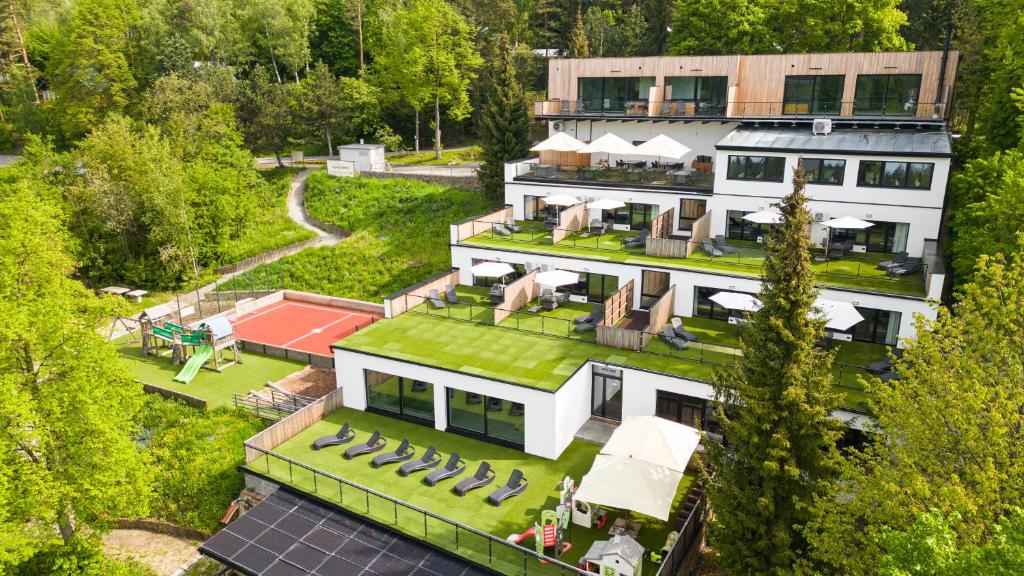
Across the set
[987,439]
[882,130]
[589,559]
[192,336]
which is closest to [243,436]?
[192,336]

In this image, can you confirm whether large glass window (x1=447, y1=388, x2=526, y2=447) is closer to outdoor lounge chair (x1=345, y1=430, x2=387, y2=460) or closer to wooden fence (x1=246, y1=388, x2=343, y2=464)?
outdoor lounge chair (x1=345, y1=430, x2=387, y2=460)

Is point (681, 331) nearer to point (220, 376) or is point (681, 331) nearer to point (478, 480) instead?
point (478, 480)

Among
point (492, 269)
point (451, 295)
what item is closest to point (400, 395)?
point (451, 295)

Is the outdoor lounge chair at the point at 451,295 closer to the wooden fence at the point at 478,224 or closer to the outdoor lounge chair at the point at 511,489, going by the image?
the wooden fence at the point at 478,224

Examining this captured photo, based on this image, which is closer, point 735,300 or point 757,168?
point 735,300

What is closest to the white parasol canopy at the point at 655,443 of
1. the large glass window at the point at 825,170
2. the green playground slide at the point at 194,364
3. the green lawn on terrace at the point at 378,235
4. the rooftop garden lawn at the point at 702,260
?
A: the rooftop garden lawn at the point at 702,260

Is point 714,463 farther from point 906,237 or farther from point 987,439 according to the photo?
point 906,237

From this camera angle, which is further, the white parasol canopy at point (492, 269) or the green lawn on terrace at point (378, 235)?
the green lawn on terrace at point (378, 235)
